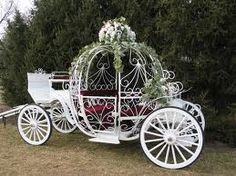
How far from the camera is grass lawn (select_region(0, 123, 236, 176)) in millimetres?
6453

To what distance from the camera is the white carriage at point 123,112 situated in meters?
6.54

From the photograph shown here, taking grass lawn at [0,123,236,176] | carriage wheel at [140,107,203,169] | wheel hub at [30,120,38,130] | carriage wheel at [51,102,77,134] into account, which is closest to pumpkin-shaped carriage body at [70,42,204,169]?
carriage wheel at [140,107,203,169]

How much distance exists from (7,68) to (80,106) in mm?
3911

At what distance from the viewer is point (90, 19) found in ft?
30.5

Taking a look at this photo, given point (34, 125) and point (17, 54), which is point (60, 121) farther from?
point (17, 54)

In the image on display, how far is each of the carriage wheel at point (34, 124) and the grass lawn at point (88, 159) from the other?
14 cm

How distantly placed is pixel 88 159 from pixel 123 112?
34.4 inches

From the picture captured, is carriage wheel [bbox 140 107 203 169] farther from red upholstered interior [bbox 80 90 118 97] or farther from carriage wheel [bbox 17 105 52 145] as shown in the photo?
carriage wheel [bbox 17 105 52 145]

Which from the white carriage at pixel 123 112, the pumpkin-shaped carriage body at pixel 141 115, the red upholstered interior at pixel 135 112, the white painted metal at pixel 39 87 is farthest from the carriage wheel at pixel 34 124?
the red upholstered interior at pixel 135 112

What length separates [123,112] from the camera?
7062 millimetres

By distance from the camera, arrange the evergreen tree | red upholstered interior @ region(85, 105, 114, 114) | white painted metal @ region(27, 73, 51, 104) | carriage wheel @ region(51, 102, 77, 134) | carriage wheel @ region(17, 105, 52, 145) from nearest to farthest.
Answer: red upholstered interior @ region(85, 105, 114, 114)
carriage wheel @ region(17, 105, 52, 145)
white painted metal @ region(27, 73, 51, 104)
carriage wheel @ region(51, 102, 77, 134)
the evergreen tree

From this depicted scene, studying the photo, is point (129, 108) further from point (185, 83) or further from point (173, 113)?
point (185, 83)

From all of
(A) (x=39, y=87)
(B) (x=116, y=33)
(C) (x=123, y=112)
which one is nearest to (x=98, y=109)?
(C) (x=123, y=112)

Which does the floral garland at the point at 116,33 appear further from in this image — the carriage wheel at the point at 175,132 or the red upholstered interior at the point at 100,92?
the carriage wheel at the point at 175,132
